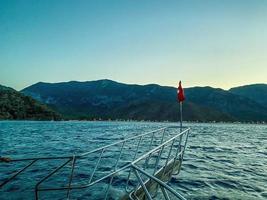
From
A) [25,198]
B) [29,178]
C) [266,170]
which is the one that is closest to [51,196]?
[25,198]

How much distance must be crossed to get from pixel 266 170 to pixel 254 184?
628 cm

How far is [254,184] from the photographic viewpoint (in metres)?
Answer: 19.1

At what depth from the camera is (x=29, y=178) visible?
62.4 ft

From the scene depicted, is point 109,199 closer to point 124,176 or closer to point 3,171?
point 124,176

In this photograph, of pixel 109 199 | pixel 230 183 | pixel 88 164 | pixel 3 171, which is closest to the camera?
pixel 109 199

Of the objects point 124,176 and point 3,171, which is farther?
point 3,171

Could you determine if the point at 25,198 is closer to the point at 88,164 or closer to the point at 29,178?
the point at 29,178

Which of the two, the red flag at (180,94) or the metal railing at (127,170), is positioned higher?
the red flag at (180,94)

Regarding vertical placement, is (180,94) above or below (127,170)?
above

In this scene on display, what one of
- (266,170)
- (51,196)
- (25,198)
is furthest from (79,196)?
(266,170)

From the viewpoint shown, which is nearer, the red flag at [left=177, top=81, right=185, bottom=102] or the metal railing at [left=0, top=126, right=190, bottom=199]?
the metal railing at [left=0, top=126, right=190, bottom=199]

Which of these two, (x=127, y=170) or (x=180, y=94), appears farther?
(x=127, y=170)

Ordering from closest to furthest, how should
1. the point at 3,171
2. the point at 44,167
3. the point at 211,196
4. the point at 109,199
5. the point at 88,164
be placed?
the point at 109,199
the point at 211,196
the point at 3,171
the point at 44,167
the point at 88,164

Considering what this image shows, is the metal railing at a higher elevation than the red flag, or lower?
lower
